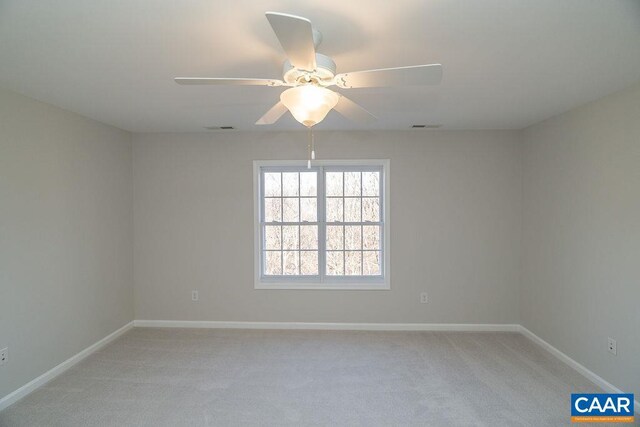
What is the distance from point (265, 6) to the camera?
1492 mm

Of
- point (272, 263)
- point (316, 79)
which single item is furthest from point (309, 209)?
point (316, 79)

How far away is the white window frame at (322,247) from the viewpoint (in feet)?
13.4

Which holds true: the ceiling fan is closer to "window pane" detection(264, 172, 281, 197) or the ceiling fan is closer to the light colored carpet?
the light colored carpet

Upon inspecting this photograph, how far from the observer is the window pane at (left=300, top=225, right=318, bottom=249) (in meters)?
4.28

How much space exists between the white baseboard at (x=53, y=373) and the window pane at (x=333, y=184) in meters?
2.93

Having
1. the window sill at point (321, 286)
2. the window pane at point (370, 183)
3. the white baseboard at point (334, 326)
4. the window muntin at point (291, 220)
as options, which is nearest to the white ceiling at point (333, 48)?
the window pane at point (370, 183)

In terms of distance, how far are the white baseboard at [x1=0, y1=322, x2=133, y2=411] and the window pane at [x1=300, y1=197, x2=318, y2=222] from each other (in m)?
2.50

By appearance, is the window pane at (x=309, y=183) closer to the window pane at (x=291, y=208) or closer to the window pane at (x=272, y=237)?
the window pane at (x=291, y=208)

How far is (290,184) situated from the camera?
4.29m

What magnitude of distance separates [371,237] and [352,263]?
40 centimetres

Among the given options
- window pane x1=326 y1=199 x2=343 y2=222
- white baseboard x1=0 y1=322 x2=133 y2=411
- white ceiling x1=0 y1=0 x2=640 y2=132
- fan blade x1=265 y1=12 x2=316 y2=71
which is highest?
white ceiling x1=0 y1=0 x2=640 y2=132

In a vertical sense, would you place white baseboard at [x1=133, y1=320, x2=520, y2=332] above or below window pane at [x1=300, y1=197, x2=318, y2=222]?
Answer: below

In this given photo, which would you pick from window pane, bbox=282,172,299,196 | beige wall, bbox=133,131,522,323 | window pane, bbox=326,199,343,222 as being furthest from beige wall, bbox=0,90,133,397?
window pane, bbox=326,199,343,222

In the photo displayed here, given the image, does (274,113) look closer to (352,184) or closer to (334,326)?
(352,184)
